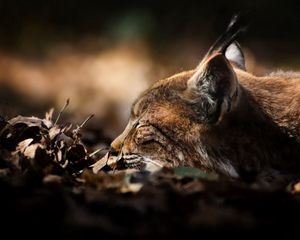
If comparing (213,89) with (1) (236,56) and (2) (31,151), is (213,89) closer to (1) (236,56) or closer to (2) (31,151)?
(1) (236,56)

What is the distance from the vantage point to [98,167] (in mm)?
5277

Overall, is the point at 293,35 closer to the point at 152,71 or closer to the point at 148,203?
the point at 152,71

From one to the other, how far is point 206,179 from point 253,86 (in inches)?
67.4

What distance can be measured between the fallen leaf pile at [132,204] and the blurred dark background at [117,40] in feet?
26.6

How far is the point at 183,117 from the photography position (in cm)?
543

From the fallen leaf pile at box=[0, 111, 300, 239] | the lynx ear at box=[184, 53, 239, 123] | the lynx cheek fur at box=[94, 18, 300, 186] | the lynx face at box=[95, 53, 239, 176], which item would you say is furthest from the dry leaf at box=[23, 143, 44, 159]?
the lynx ear at box=[184, 53, 239, 123]

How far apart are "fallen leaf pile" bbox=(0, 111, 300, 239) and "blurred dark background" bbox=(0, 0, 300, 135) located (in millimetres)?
8122

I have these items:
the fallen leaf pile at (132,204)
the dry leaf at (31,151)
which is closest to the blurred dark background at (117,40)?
the dry leaf at (31,151)

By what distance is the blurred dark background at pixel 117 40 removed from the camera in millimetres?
12867

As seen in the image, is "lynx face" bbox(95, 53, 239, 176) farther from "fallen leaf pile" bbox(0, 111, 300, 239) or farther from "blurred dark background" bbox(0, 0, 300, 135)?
"blurred dark background" bbox(0, 0, 300, 135)

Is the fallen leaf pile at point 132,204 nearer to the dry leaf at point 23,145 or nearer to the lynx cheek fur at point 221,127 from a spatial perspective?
the dry leaf at point 23,145

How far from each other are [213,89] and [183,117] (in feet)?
1.14

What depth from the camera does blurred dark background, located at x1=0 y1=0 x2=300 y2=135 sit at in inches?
507

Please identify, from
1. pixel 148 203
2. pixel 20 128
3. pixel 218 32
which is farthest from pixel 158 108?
pixel 218 32
